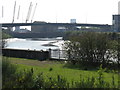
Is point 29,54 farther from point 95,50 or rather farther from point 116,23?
point 116,23

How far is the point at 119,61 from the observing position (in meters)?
12.5

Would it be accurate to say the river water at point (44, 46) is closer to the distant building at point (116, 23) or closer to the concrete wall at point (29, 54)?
the concrete wall at point (29, 54)

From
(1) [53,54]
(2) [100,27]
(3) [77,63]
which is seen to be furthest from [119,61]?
(2) [100,27]

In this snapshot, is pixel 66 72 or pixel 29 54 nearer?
pixel 66 72

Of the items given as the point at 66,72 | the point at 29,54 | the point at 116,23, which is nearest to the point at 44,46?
the point at 29,54

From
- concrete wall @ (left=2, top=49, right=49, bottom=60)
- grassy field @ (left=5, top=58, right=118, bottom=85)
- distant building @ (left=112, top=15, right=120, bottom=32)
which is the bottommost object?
grassy field @ (left=5, top=58, right=118, bottom=85)

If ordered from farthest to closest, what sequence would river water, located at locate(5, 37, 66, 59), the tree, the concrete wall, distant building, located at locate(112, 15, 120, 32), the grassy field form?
distant building, located at locate(112, 15, 120, 32) < river water, located at locate(5, 37, 66, 59) < the concrete wall < the tree < the grassy field

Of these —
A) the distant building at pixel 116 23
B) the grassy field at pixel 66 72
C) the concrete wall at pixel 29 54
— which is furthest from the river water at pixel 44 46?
the distant building at pixel 116 23

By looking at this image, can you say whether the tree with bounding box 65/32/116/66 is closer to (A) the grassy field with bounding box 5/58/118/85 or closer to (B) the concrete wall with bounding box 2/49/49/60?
(A) the grassy field with bounding box 5/58/118/85

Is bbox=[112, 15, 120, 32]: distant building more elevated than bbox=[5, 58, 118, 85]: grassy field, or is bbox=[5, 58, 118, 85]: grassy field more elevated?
bbox=[112, 15, 120, 32]: distant building

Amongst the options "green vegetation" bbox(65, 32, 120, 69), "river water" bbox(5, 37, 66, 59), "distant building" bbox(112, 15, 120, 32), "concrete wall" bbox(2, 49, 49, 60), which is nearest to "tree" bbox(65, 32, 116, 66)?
"green vegetation" bbox(65, 32, 120, 69)

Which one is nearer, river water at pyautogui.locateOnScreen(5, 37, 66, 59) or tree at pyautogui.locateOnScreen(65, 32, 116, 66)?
tree at pyautogui.locateOnScreen(65, 32, 116, 66)

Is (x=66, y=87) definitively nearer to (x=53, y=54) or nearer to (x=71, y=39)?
(x=71, y=39)

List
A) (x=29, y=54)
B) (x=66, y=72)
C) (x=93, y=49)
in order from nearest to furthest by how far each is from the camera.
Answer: (x=66, y=72) < (x=93, y=49) < (x=29, y=54)
